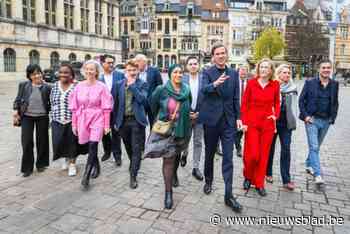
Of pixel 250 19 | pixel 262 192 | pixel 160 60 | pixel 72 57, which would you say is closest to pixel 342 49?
pixel 250 19

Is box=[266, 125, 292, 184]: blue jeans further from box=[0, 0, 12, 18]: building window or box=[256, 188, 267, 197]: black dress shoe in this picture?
box=[0, 0, 12, 18]: building window

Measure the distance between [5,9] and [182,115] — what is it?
31731 mm

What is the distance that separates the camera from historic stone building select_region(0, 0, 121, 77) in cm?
3063

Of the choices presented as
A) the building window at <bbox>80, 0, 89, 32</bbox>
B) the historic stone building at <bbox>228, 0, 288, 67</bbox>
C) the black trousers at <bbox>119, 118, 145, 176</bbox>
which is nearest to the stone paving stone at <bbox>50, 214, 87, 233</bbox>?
the black trousers at <bbox>119, 118, 145, 176</bbox>

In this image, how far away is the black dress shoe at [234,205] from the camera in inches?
167

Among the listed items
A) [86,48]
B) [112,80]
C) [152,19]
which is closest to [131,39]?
[152,19]

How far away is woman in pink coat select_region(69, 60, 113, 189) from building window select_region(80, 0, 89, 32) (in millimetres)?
38365

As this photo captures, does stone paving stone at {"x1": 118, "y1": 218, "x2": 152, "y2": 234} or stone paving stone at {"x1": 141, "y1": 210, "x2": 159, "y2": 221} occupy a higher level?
stone paving stone at {"x1": 141, "y1": 210, "x2": 159, "y2": 221}

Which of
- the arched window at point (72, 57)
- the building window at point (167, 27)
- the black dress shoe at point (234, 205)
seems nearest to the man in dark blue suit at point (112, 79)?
the black dress shoe at point (234, 205)

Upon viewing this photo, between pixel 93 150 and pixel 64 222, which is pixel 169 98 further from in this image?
pixel 64 222

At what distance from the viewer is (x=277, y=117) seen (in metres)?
4.67

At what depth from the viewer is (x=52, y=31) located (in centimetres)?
3534

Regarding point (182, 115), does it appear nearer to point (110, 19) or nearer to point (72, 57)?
point (72, 57)

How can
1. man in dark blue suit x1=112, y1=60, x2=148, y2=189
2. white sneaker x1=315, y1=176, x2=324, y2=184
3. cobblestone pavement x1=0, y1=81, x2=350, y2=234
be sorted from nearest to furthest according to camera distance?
cobblestone pavement x1=0, y1=81, x2=350, y2=234 → man in dark blue suit x1=112, y1=60, x2=148, y2=189 → white sneaker x1=315, y1=176, x2=324, y2=184
